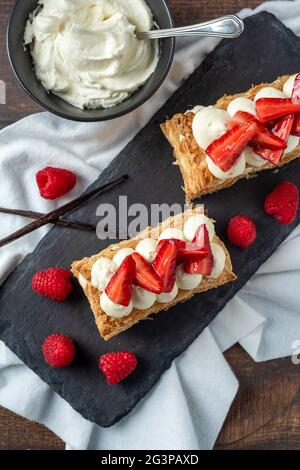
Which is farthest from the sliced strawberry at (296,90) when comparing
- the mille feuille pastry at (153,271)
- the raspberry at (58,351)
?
the raspberry at (58,351)

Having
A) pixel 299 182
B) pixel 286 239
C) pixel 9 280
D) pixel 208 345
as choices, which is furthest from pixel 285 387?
pixel 9 280

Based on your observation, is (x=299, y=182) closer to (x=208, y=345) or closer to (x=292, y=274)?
(x=292, y=274)

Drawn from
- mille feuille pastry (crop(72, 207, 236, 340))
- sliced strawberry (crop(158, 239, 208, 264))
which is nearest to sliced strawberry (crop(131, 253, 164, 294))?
mille feuille pastry (crop(72, 207, 236, 340))

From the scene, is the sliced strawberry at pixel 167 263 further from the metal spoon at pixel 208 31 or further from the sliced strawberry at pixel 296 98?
the metal spoon at pixel 208 31

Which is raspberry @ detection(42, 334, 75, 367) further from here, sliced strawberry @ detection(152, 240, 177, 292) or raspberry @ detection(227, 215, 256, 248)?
raspberry @ detection(227, 215, 256, 248)

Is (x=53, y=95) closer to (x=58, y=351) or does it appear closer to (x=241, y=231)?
(x=241, y=231)
